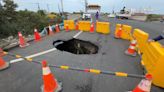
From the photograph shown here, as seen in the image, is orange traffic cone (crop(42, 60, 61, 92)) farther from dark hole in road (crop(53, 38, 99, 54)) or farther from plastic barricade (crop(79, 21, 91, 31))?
plastic barricade (crop(79, 21, 91, 31))

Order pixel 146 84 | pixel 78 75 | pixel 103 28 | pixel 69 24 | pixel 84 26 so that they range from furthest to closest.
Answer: pixel 69 24
pixel 84 26
pixel 103 28
pixel 78 75
pixel 146 84

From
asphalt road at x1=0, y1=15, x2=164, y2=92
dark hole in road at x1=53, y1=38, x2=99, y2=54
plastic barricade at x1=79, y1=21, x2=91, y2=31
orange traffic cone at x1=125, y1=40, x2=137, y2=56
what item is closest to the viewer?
asphalt road at x1=0, y1=15, x2=164, y2=92

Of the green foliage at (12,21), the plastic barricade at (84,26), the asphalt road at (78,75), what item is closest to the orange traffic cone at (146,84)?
the asphalt road at (78,75)

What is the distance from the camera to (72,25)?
1519cm

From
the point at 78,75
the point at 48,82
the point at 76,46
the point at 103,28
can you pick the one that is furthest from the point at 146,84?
the point at 103,28

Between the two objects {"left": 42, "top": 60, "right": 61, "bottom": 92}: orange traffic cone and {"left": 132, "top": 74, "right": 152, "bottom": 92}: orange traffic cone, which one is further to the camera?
{"left": 42, "top": 60, "right": 61, "bottom": 92}: orange traffic cone

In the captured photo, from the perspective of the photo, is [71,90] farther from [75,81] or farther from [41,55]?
[41,55]

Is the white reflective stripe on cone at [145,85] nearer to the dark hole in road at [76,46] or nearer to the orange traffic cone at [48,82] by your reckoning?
the orange traffic cone at [48,82]

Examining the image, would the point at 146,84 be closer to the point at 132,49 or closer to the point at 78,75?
the point at 78,75

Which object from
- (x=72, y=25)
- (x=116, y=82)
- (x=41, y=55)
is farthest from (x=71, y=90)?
(x=72, y=25)

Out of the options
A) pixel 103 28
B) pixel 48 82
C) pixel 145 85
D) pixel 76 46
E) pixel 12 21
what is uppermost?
pixel 12 21

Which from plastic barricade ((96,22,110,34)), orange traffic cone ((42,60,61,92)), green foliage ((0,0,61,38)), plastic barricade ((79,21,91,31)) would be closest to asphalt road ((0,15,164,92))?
orange traffic cone ((42,60,61,92))

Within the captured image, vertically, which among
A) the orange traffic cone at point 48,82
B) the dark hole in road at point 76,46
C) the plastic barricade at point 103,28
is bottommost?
the dark hole in road at point 76,46

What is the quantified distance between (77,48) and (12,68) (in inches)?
215
